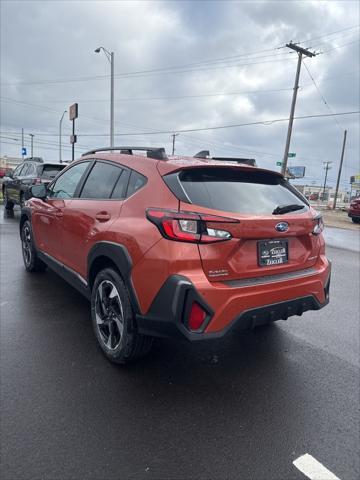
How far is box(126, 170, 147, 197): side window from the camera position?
2.77m

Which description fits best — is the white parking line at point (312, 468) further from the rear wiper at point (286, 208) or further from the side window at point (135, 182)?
the side window at point (135, 182)

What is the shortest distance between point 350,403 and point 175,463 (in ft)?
4.78

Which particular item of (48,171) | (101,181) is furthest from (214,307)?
(48,171)

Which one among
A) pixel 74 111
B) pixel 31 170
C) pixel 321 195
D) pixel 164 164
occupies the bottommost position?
pixel 321 195

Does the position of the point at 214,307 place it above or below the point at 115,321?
above

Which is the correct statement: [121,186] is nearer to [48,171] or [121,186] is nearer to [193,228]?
[193,228]

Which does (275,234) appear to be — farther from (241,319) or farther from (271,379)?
(271,379)

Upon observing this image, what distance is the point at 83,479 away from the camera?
73.2 inches

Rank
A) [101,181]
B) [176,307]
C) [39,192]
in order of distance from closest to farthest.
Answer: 1. [176,307]
2. [101,181]
3. [39,192]

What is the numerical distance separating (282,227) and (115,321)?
156 cm

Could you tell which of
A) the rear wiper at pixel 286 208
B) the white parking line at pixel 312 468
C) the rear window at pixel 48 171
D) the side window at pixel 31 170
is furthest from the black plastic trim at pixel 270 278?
the side window at pixel 31 170

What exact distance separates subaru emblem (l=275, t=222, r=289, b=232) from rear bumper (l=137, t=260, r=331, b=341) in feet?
1.31

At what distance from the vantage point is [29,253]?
538cm

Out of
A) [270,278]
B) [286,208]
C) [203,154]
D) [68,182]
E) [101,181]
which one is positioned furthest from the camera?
[68,182]
